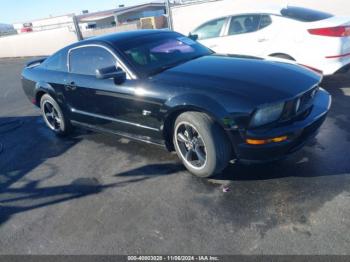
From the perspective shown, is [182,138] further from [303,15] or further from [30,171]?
[303,15]

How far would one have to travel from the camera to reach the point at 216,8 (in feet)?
43.7

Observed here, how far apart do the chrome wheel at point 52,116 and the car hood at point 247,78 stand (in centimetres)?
250

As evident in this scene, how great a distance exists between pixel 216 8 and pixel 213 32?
7.14 meters

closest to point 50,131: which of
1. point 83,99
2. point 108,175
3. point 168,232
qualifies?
point 83,99

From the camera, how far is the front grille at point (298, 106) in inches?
118

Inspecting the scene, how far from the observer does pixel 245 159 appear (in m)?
3.07

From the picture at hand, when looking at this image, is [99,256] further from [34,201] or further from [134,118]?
[134,118]

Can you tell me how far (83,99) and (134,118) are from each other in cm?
105

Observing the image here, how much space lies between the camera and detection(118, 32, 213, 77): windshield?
385cm

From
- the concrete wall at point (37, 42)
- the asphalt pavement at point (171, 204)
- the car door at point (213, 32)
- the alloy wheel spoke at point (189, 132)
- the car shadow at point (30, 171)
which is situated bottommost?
Answer: the concrete wall at point (37, 42)

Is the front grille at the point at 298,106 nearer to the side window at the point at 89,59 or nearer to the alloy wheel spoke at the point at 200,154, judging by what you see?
the alloy wheel spoke at the point at 200,154

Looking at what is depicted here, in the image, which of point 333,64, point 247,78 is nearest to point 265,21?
point 333,64

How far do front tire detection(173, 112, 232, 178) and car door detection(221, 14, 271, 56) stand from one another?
3375mm

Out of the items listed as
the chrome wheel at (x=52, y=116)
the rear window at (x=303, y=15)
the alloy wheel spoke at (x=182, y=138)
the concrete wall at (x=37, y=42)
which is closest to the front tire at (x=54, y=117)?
the chrome wheel at (x=52, y=116)
